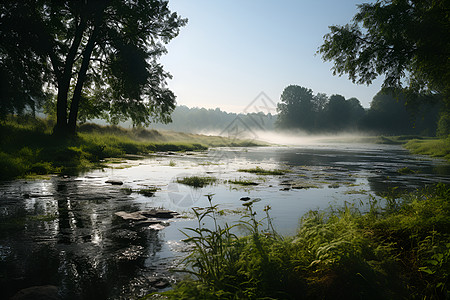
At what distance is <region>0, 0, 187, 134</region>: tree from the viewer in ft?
56.7

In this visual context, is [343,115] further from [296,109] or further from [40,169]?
[40,169]

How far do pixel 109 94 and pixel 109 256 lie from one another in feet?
84.9

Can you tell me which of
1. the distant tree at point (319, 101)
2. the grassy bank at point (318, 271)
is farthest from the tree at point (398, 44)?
the distant tree at point (319, 101)

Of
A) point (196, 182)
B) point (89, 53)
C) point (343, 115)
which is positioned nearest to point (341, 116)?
point (343, 115)

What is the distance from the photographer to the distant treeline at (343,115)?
383 feet

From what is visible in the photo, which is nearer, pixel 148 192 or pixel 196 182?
pixel 148 192

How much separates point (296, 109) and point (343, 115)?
2288 centimetres

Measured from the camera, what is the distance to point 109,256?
4.27m

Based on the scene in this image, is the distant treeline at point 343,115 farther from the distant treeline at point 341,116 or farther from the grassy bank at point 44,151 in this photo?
the grassy bank at point 44,151

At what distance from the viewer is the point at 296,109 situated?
474ft

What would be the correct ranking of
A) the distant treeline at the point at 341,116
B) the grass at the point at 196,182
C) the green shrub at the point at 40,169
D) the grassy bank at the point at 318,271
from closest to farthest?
the grassy bank at the point at 318,271 < the grass at the point at 196,182 < the green shrub at the point at 40,169 < the distant treeline at the point at 341,116

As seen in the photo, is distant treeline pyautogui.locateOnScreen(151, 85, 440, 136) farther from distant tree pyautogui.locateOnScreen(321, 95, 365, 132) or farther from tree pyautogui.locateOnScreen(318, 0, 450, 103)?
tree pyautogui.locateOnScreen(318, 0, 450, 103)

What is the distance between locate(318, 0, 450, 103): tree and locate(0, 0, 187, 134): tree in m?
15.6

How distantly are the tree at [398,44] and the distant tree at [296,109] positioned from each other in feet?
431
